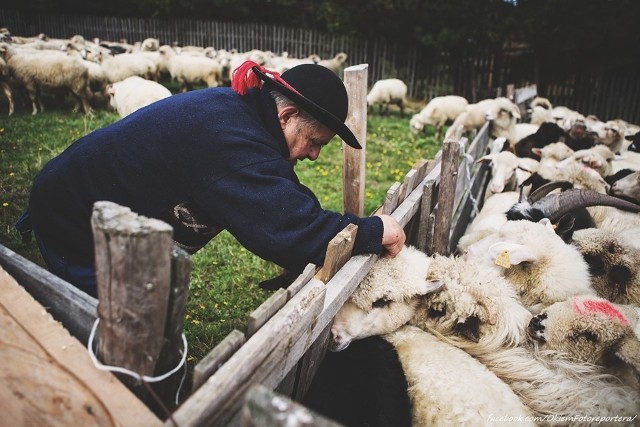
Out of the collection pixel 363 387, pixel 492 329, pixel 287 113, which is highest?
pixel 287 113

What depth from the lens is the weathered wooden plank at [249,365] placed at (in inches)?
42.4

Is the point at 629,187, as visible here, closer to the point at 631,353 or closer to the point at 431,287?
the point at 631,353

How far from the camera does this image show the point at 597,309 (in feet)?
7.51

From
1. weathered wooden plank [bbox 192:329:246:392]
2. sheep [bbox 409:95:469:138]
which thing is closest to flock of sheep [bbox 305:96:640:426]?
weathered wooden plank [bbox 192:329:246:392]

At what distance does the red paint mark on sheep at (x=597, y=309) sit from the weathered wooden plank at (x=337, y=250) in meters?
1.46

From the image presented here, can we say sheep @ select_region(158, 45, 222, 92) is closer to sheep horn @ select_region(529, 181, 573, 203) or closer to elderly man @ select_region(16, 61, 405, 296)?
sheep horn @ select_region(529, 181, 573, 203)

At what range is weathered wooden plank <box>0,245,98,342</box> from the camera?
143 centimetres

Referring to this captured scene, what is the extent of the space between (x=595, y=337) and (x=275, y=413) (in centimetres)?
224

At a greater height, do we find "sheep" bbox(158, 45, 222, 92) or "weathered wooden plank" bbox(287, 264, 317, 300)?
"sheep" bbox(158, 45, 222, 92)

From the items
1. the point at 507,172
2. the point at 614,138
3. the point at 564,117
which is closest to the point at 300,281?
the point at 507,172

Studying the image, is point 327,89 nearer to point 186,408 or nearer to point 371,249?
point 371,249

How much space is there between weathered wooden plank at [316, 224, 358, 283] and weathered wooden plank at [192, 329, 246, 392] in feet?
2.21

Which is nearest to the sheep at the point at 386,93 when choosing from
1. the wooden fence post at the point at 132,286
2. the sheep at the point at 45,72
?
the sheep at the point at 45,72

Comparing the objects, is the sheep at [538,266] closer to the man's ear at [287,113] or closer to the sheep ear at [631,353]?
the sheep ear at [631,353]
